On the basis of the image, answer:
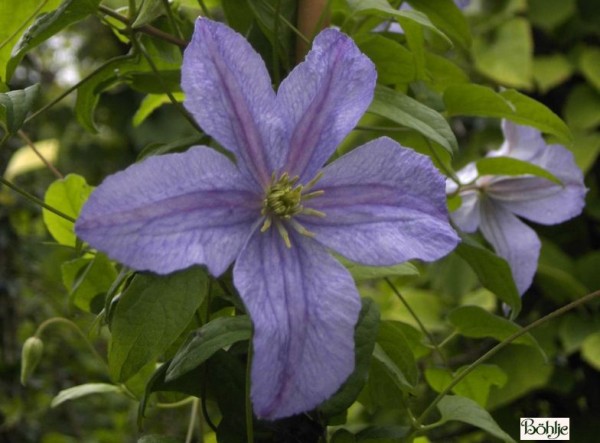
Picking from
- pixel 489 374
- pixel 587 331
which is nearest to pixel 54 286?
pixel 587 331

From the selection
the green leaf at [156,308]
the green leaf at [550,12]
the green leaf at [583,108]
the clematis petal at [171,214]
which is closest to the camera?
the clematis petal at [171,214]

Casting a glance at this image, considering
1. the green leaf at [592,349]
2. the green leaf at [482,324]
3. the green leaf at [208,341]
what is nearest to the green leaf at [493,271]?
the green leaf at [482,324]

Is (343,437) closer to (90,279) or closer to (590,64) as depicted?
(90,279)

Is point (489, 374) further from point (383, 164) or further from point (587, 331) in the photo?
point (587, 331)

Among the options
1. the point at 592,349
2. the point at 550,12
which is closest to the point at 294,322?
the point at 592,349

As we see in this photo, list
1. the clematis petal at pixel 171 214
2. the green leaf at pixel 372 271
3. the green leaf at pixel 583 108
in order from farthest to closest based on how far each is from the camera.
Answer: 1. the green leaf at pixel 583 108
2. the green leaf at pixel 372 271
3. the clematis petal at pixel 171 214

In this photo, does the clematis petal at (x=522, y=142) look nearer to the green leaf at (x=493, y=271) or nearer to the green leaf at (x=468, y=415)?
the green leaf at (x=493, y=271)

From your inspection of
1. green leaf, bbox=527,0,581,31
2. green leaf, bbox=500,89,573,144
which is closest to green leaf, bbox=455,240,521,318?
green leaf, bbox=500,89,573,144
